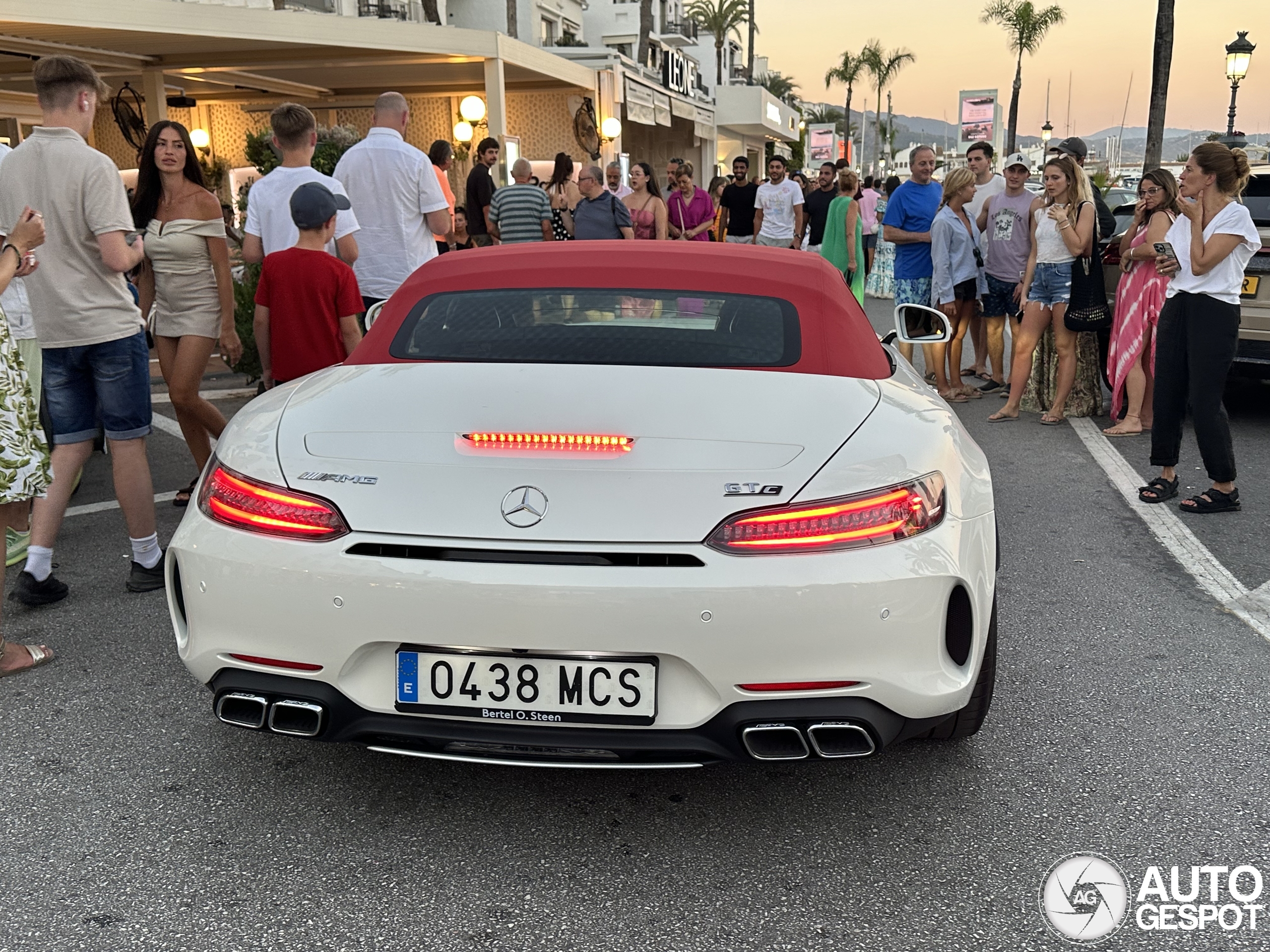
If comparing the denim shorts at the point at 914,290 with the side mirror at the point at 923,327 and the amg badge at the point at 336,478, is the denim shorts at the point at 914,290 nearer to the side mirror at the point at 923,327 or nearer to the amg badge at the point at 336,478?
the side mirror at the point at 923,327

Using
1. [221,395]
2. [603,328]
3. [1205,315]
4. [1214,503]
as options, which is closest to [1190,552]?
[1214,503]

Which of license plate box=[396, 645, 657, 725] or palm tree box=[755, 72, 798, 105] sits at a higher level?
palm tree box=[755, 72, 798, 105]

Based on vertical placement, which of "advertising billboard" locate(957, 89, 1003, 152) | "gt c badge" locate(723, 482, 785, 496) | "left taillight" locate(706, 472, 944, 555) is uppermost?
"advertising billboard" locate(957, 89, 1003, 152)

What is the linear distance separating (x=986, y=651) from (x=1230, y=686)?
1295mm

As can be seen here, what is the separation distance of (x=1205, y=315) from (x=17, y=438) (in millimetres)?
5096

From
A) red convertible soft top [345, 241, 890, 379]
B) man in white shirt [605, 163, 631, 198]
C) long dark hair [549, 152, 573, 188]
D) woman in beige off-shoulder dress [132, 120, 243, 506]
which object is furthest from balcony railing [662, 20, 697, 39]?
red convertible soft top [345, 241, 890, 379]

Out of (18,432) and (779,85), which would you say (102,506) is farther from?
(779,85)

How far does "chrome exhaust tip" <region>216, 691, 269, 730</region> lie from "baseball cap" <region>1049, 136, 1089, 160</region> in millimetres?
6838

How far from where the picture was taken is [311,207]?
15.3ft

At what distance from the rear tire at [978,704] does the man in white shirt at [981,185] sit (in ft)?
22.2

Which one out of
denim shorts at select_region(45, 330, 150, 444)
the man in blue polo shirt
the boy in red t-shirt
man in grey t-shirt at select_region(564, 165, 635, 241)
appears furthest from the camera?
man in grey t-shirt at select_region(564, 165, 635, 241)

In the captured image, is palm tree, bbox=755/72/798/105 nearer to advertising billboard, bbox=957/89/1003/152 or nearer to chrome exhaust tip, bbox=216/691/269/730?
advertising billboard, bbox=957/89/1003/152

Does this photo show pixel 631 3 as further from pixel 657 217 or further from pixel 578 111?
pixel 657 217

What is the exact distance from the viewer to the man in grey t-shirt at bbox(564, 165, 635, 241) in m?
10.4
